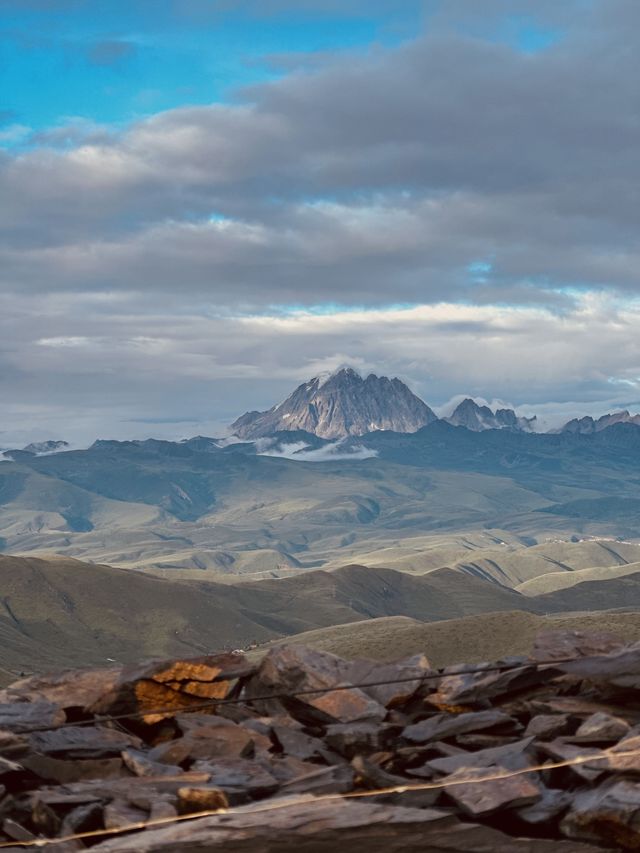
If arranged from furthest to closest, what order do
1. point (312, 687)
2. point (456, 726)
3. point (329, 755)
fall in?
point (312, 687) → point (456, 726) → point (329, 755)

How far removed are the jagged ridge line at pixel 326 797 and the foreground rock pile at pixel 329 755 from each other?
31mm

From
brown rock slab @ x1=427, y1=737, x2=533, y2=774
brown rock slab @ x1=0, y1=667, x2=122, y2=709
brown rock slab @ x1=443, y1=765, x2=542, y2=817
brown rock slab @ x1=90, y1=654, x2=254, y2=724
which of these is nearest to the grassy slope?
brown rock slab @ x1=90, y1=654, x2=254, y2=724

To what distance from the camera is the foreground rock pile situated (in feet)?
45.4

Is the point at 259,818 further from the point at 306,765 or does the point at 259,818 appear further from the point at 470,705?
the point at 470,705

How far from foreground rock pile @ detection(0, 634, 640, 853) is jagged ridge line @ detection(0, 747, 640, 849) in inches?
1.2

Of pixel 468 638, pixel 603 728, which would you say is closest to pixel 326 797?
pixel 603 728

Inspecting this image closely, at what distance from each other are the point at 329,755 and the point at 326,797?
3165 mm

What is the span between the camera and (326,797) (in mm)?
14688

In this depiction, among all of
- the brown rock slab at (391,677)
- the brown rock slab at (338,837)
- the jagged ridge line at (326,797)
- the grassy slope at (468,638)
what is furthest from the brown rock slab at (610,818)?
the grassy slope at (468,638)

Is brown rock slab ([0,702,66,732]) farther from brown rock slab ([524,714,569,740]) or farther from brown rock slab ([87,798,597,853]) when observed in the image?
brown rock slab ([524,714,569,740])

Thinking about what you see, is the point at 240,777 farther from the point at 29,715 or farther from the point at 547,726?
the point at 29,715

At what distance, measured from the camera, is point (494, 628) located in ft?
318

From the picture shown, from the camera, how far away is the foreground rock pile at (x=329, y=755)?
45.4ft

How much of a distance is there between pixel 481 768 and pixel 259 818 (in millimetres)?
3402
